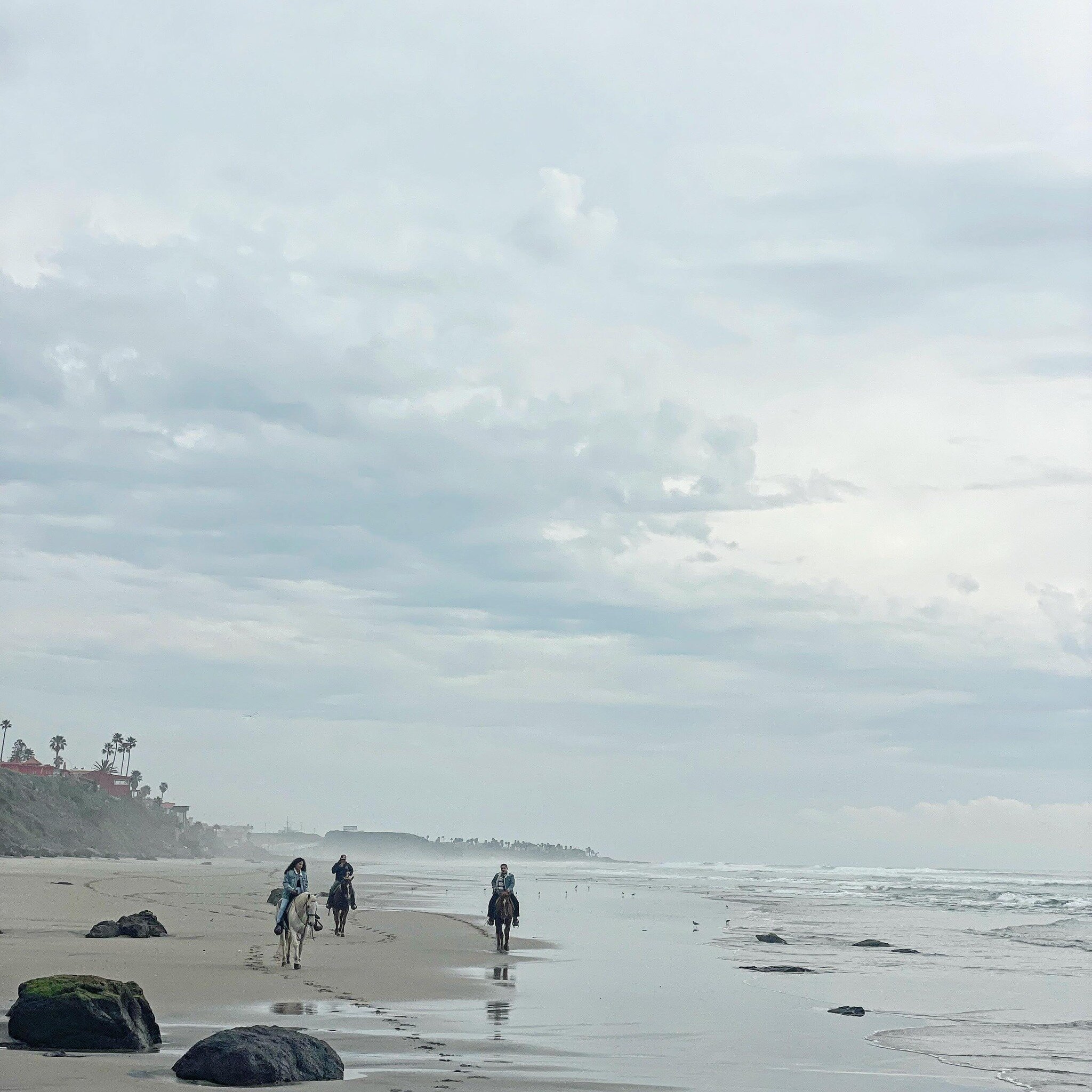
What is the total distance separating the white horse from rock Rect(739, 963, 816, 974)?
32.2 feet

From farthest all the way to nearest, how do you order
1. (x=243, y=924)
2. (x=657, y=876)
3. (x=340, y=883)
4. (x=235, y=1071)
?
1. (x=657, y=876)
2. (x=243, y=924)
3. (x=340, y=883)
4. (x=235, y=1071)

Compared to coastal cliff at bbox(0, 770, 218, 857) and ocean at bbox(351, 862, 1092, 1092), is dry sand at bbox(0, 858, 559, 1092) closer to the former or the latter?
ocean at bbox(351, 862, 1092, 1092)

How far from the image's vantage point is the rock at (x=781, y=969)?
2639cm

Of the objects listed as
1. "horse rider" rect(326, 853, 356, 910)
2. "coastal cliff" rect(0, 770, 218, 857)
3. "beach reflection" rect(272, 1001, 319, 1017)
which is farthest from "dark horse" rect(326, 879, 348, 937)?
"coastal cliff" rect(0, 770, 218, 857)

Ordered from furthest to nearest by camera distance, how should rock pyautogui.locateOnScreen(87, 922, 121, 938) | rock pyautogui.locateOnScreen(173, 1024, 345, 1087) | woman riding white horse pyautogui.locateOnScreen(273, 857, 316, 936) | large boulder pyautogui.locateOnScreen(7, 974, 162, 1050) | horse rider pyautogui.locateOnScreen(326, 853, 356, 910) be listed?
horse rider pyautogui.locateOnScreen(326, 853, 356, 910) → rock pyautogui.locateOnScreen(87, 922, 121, 938) → woman riding white horse pyautogui.locateOnScreen(273, 857, 316, 936) → large boulder pyautogui.locateOnScreen(7, 974, 162, 1050) → rock pyautogui.locateOnScreen(173, 1024, 345, 1087)

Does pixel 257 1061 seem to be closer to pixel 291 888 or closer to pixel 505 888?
pixel 291 888

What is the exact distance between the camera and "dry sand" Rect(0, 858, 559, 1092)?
12.5 meters

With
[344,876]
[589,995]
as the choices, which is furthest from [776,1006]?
[344,876]

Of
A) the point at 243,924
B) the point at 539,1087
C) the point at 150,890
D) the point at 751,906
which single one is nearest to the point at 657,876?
the point at 751,906

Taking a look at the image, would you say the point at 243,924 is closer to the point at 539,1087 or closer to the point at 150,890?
the point at 150,890

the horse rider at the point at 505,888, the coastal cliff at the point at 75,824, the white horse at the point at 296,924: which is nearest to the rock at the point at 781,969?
the horse rider at the point at 505,888

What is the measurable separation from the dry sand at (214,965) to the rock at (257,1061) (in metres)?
0.34

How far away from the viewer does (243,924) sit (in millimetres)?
34406

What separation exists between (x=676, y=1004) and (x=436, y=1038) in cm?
615
